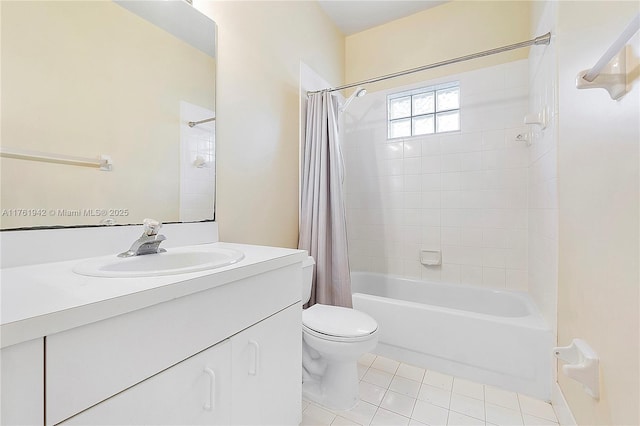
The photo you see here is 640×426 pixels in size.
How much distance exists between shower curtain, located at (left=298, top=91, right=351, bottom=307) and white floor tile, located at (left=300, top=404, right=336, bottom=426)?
65 centimetres

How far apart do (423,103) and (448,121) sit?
28 centimetres

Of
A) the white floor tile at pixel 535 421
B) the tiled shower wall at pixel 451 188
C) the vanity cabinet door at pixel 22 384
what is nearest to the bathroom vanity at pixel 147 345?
the vanity cabinet door at pixel 22 384

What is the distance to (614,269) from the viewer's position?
0.83 meters

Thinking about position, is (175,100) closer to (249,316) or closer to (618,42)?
(249,316)

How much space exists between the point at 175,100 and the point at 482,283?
2343 millimetres

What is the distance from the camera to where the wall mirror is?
0.83 m

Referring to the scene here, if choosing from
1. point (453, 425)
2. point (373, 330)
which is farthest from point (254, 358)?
point (453, 425)

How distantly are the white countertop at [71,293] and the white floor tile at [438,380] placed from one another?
4.32ft

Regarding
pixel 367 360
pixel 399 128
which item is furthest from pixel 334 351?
pixel 399 128

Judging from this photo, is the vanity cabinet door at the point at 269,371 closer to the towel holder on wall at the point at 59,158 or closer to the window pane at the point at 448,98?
the towel holder on wall at the point at 59,158

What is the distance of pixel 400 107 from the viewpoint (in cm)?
257

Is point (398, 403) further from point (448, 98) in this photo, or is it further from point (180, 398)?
point (448, 98)

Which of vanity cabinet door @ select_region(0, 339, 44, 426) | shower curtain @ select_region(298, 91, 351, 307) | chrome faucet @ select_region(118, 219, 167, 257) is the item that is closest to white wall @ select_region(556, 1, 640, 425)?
shower curtain @ select_region(298, 91, 351, 307)

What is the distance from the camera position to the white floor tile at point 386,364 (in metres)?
1.71
